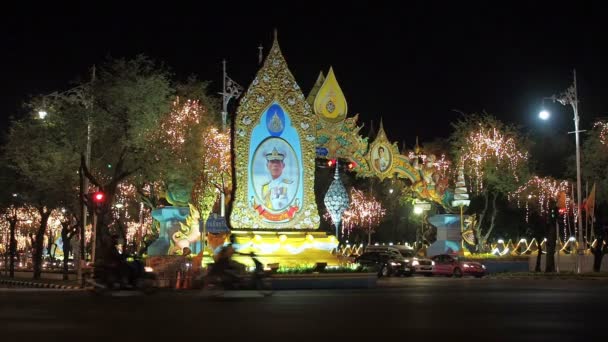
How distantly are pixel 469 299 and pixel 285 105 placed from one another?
16.4 m

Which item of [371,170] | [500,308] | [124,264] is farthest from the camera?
[371,170]

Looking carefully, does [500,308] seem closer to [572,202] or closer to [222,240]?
[222,240]

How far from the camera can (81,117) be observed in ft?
A: 115

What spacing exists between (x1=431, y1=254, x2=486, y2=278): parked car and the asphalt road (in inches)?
903

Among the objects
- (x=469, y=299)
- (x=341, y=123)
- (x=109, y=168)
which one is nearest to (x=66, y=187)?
(x=109, y=168)

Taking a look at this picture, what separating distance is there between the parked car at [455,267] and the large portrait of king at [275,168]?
12826 millimetres

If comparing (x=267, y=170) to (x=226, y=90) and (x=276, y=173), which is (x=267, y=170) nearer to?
(x=276, y=173)

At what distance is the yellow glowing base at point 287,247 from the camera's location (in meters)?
34.7

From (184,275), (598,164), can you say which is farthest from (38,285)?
(598,164)

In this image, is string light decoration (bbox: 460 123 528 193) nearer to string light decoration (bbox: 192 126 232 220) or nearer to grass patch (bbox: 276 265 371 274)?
string light decoration (bbox: 192 126 232 220)

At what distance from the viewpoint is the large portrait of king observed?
1403 inches

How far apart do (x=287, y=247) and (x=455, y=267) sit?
44.0 ft

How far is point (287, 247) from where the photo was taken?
36.0m

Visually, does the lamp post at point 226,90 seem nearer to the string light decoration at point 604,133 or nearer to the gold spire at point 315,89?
the gold spire at point 315,89
